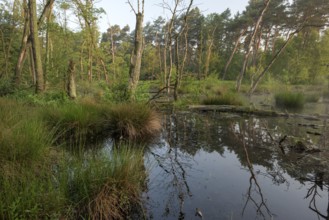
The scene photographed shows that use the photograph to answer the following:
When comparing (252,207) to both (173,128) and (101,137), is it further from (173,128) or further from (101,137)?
(173,128)

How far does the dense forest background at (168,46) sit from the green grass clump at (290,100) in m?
1.99

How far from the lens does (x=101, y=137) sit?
18.4ft

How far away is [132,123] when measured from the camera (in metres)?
5.70

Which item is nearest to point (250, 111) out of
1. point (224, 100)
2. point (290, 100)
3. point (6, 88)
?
point (224, 100)

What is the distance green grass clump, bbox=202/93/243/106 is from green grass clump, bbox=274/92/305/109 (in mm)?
3244

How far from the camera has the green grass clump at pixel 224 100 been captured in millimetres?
10805

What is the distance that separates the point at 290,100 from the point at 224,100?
4.07m

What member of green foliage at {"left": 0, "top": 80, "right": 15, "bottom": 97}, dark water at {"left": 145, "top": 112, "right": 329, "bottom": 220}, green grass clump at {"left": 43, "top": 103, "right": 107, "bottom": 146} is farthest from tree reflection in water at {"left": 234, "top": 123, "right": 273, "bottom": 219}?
green foliage at {"left": 0, "top": 80, "right": 15, "bottom": 97}

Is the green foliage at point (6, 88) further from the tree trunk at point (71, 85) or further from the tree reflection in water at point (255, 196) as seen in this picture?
the tree reflection in water at point (255, 196)

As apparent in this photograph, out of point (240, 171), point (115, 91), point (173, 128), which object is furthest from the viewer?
point (115, 91)

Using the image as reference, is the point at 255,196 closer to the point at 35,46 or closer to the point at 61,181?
the point at 61,181

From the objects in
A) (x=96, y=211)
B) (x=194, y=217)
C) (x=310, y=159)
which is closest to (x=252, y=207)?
(x=194, y=217)

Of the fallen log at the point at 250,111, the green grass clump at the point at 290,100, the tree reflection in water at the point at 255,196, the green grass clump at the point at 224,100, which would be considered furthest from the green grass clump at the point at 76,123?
the green grass clump at the point at 290,100

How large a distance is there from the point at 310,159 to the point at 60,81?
9.67 meters
